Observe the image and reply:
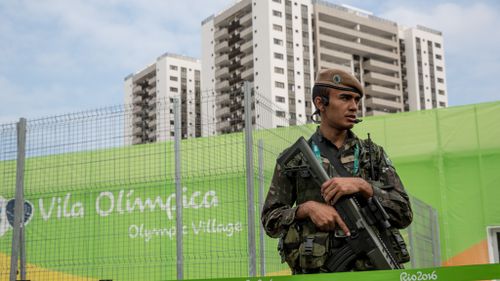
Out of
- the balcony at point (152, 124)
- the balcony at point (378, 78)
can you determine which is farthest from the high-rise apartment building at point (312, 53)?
the balcony at point (152, 124)

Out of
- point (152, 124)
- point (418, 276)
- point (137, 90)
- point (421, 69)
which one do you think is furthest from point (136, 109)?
point (137, 90)

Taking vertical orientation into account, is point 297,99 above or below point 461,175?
above

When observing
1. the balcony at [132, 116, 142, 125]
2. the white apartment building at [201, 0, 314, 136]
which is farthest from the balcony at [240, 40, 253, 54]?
the balcony at [132, 116, 142, 125]

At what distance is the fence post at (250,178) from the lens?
15.3 feet

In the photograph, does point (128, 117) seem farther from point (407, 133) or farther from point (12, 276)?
point (407, 133)

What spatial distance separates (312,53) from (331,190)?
6526 cm

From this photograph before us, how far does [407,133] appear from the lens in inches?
382

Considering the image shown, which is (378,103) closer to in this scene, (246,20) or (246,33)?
(246,33)

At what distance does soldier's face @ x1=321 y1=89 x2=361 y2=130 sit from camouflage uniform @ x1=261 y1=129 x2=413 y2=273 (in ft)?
0.25

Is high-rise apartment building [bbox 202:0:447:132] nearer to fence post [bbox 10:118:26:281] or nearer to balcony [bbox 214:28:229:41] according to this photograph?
balcony [bbox 214:28:229:41]

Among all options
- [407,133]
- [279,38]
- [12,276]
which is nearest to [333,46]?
[279,38]

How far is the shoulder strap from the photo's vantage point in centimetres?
205

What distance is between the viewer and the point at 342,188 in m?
1.86

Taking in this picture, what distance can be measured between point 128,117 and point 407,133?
5081 mm
